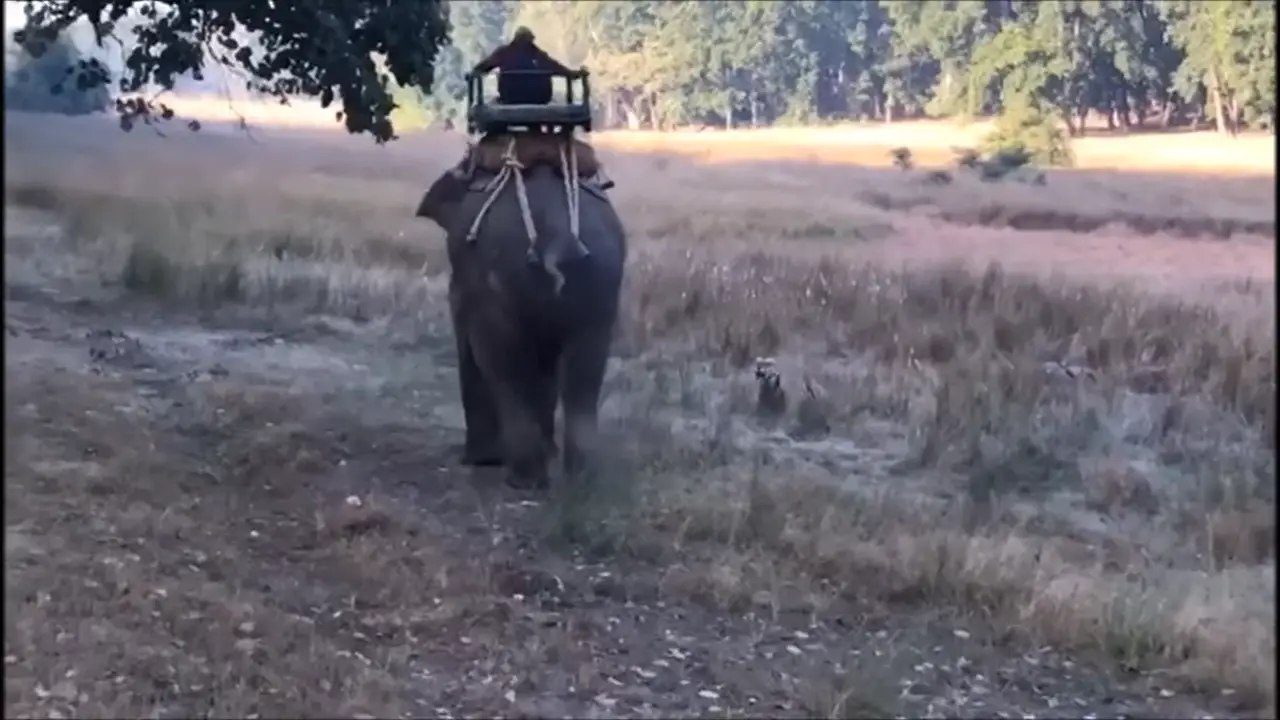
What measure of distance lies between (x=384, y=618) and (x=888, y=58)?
36.0 feet

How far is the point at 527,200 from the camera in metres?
6.26

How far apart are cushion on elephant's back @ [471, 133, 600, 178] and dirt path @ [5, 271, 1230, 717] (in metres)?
1.36

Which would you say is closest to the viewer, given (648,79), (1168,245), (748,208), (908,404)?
(908,404)

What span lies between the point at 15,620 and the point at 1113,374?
23.5 ft

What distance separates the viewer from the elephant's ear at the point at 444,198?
699cm

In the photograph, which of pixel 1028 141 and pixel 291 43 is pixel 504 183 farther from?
pixel 1028 141

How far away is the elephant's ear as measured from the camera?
6988mm

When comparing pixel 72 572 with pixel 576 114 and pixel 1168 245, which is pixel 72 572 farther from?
pixel 1168 245

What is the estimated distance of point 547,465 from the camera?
673 cm

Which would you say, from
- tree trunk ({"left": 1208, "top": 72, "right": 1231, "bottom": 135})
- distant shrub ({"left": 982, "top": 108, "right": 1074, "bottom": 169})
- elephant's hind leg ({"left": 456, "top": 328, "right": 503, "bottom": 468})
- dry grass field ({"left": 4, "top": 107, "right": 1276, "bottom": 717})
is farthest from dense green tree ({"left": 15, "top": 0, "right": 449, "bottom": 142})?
distant shrub ({"left": 982, "top": 108, "right": 1074, "bottom": 169})

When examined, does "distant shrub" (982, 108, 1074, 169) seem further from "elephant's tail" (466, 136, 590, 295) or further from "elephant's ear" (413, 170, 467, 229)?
"elephant's tail" (466, 136, 590, 295)

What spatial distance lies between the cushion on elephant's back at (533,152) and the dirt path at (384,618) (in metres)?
1.36

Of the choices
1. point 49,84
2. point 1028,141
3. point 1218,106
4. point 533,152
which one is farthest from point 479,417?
point 1028,141

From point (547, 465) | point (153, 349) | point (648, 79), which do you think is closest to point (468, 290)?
point (547, 465)
